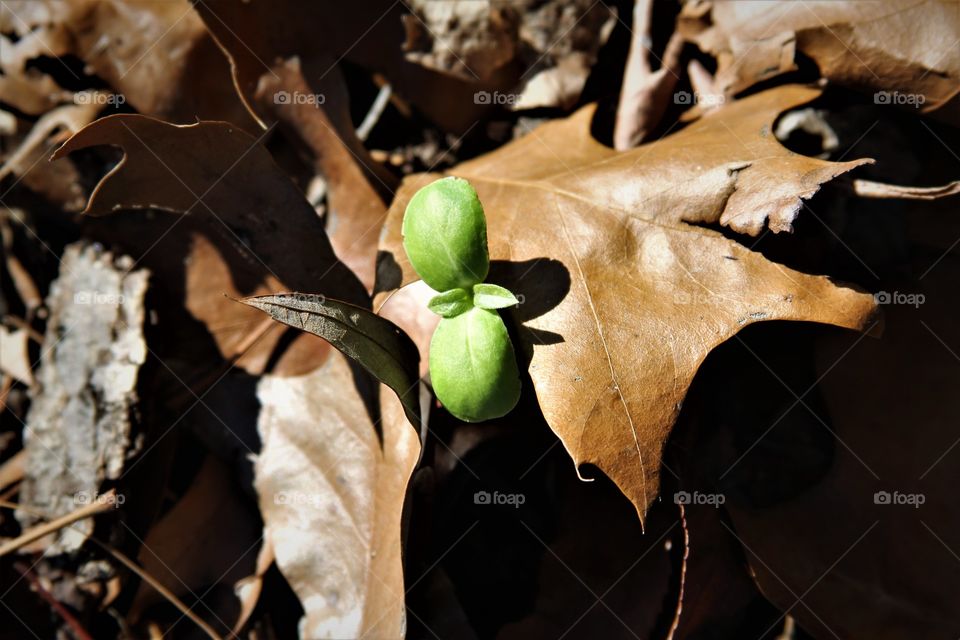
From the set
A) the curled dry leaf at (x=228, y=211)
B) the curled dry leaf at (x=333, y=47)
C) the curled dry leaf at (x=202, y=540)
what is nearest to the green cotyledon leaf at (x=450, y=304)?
the curled dry leaf at (x=228, y=211)

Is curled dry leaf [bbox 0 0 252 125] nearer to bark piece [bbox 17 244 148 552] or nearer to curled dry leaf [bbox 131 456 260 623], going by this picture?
bark piece [bbox 17 244 148 552]

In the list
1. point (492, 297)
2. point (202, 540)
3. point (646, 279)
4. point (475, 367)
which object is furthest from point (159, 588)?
point (646, 279)

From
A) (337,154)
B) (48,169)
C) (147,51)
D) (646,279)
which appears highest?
(147,51)

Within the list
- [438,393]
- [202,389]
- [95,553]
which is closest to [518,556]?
[438,393]

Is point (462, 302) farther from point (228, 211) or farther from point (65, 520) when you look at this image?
point (65, 520)

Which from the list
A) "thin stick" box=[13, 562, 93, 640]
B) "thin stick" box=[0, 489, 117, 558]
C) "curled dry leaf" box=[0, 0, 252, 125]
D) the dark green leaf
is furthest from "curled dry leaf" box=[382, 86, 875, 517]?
"thin stick" box=[13, 562, 93, 640]

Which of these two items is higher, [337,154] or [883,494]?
[337,154]
